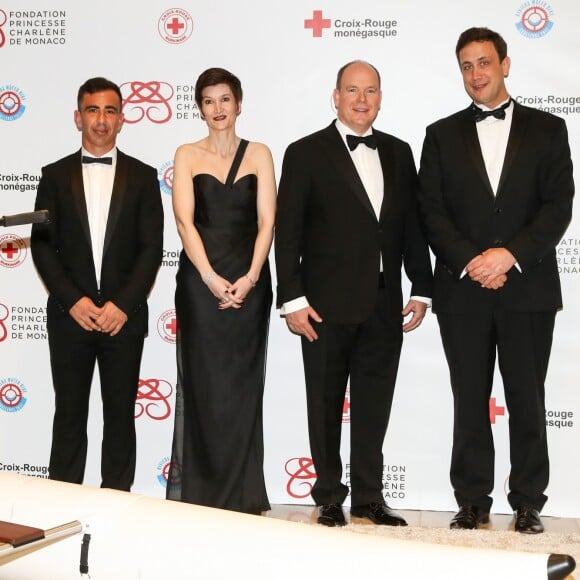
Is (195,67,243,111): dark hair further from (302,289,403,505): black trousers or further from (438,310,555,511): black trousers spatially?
(438,310,555,511): black trousers

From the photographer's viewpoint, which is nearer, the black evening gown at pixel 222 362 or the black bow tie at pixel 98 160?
the black evening gown at pixel 222 362

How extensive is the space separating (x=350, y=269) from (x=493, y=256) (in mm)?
595

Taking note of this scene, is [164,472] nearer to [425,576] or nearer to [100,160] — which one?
[100,160]

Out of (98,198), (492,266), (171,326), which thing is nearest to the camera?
(492,266)

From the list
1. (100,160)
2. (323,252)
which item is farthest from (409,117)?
(100,160)

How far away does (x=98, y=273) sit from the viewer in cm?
418

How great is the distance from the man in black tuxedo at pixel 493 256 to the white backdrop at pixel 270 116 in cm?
42

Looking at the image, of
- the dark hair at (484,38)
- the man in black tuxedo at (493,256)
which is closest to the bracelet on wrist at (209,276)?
the man in black tuxedo at (493,256)

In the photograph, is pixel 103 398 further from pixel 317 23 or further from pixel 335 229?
pixel 317 23

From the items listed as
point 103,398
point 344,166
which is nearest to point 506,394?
point 344,166

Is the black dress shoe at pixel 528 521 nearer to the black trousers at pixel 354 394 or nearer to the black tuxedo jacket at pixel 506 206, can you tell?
the black trousers at pixel 354 394

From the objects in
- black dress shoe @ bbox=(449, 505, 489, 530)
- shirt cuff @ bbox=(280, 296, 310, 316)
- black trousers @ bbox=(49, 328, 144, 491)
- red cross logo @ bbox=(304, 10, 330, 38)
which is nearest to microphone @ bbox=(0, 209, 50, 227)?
shirt cuff @ bbox=(280, 296, 310, 316)

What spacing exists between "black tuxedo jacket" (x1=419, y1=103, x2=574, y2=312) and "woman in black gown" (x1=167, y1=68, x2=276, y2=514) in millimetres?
751

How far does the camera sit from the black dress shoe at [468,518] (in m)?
4.05
